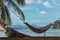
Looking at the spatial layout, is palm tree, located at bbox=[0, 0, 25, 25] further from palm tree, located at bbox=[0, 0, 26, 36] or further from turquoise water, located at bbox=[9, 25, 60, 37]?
turquoise water, located at bbox=[9, 25, 60, 37]

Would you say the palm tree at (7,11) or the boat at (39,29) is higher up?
the palm tree at (7,11)

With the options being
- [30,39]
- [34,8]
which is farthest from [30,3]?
[30,39]

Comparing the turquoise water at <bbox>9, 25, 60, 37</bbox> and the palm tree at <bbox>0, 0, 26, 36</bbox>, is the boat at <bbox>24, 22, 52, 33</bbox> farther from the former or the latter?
the palm tree at <bbox>0, 0, 26, 36</bbox>

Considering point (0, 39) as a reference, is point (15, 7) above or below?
above

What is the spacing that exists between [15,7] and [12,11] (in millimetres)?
109

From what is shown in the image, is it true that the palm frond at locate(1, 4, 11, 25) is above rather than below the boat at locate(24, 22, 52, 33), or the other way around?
above

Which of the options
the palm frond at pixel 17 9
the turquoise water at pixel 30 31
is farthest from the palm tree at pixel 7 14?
the turquoise water at pixel 30 31

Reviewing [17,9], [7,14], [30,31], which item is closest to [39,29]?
[30,31]

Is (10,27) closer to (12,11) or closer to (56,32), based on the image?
(12,11)

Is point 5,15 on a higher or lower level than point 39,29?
higher

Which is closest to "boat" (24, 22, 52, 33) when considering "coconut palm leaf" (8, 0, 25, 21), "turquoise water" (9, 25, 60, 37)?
"turquoise water" (9, 25, 60, 37)

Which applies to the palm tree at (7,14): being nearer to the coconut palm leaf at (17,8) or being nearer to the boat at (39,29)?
the coconut palm leaf at (17,8)

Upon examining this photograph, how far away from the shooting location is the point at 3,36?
33.6ft

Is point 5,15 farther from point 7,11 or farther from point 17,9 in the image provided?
point 17,9
